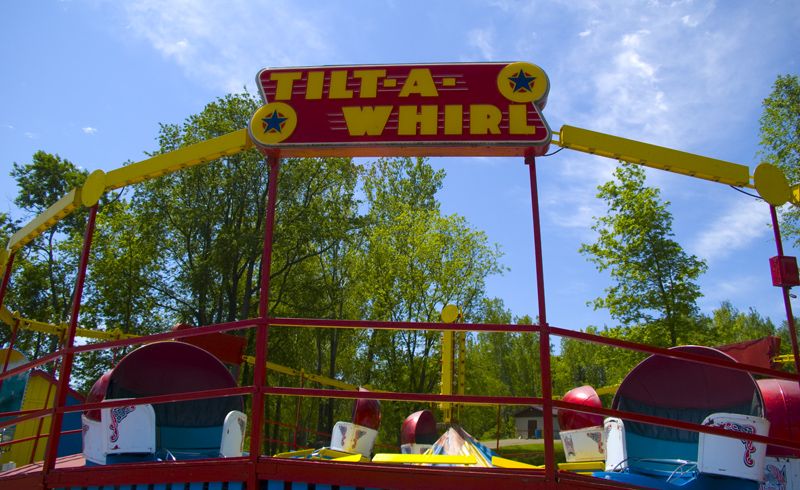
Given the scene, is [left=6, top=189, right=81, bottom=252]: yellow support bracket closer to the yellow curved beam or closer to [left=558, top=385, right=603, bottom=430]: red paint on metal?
the yellow curved beam

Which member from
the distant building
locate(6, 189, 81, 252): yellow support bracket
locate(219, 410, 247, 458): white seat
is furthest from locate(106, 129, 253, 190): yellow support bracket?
the distant building

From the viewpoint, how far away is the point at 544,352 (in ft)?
16.4

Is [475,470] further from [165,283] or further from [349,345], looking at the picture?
[349,345]

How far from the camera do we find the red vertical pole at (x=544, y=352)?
4.77 metres

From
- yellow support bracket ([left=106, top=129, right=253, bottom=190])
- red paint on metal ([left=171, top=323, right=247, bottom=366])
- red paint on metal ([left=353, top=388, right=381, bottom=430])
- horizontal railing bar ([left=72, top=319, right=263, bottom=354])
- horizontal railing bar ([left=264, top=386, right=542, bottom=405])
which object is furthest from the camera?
red paint on metal ([left=353, top=388, right=381, bottom=430])

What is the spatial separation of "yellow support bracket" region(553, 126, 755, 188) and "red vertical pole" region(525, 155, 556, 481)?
0.70m

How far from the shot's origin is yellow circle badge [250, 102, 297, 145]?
5.90m

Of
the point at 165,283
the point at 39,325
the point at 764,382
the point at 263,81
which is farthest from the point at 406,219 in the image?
the point at 263,81

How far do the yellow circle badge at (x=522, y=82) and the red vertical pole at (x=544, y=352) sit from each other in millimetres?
780

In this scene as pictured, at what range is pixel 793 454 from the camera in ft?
27.7

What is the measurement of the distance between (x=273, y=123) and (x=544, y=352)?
336 centimetres

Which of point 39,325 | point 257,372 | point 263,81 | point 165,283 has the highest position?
point 165,283

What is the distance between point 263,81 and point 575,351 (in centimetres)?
5456

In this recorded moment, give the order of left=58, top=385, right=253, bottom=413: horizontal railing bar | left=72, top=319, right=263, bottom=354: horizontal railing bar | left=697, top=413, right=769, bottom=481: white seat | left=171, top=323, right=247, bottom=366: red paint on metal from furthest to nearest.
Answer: left=171, top=323, right=247, bottom=366: red paint on metal → left=697, top=413, right=769, bottom=481: white seat → left=72, top=319, right=263, bottom=354: horizontal railing bar → left=58, top=385, right=253, bottom=413: horizontal railing bar
